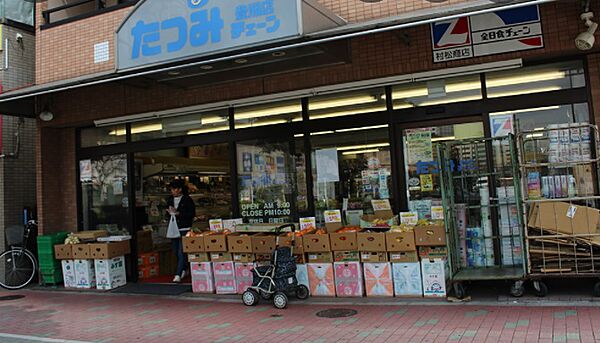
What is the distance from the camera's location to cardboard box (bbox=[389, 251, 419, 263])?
23.4 feet

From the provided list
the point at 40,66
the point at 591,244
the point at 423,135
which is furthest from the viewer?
the point at 40,66

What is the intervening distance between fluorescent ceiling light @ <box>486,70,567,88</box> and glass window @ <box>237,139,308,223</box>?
336 cm

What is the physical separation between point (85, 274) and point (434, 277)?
681 cm

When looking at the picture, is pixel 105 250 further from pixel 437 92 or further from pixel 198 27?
pixel 437 92

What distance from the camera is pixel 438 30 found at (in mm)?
7688

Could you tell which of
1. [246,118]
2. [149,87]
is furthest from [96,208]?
[246,118]

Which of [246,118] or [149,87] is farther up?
[149,87]

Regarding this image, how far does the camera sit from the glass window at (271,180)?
891 cm

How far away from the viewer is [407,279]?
7219 millimetres

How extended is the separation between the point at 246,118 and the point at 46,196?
5060mm

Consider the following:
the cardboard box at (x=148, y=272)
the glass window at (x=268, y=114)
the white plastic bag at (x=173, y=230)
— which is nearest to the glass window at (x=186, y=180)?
the cardboard box at (x=148, y=272)

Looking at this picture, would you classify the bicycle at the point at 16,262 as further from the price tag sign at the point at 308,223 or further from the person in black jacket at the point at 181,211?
the price tag sign at the point at 308,223

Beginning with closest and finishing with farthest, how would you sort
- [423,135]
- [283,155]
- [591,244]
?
[591,244]
[423,135]
[283,155]

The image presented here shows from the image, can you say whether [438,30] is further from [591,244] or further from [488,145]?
[591,244]
